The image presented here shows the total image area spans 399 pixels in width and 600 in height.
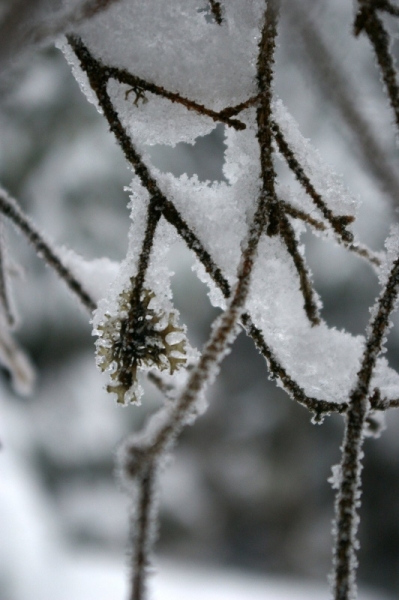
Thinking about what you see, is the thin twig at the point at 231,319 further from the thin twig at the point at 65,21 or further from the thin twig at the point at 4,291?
the thin twig at the point at 4,291

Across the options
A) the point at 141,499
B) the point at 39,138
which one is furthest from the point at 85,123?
the point at 141,499

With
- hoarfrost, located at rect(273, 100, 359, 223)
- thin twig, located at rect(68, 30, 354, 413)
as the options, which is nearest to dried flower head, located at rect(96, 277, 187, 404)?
thin twig, located at rect(68, 30, 354, 413)

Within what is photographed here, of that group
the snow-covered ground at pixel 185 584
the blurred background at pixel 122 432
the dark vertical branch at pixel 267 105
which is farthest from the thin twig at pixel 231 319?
the snow-covered ground at pixel 185 584

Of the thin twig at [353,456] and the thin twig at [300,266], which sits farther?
the thin twig at [300,266]

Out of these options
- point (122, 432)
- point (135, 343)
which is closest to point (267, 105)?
point (135, 343)

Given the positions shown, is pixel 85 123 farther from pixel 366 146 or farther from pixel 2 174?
pixel 366 146

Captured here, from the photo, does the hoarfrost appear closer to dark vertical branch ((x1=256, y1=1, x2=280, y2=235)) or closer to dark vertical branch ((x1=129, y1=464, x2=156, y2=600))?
dark vertical branch ((x1=256, y1=1, x2=280, y2=235))

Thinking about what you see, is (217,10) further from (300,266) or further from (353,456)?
(353,456)
